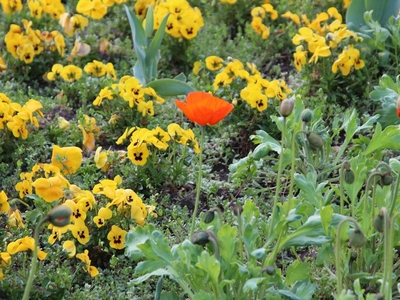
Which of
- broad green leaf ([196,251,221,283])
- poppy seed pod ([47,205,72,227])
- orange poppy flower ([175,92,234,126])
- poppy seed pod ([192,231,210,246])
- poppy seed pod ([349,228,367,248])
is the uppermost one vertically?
orange poppy flower ([175,92,234,126])

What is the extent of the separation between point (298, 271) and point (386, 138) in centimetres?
80

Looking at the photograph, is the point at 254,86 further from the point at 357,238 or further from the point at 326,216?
the point at 357,238

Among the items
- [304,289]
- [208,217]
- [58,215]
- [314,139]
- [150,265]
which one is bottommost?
[304,289]

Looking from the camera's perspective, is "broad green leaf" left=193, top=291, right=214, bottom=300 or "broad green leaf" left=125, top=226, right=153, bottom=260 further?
"broad green leaf" left=125, top=226, right=153, bottom=260

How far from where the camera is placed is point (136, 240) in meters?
2.51

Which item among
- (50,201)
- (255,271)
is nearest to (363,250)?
(255,271)

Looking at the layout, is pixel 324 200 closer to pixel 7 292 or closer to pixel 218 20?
pixel 7 292

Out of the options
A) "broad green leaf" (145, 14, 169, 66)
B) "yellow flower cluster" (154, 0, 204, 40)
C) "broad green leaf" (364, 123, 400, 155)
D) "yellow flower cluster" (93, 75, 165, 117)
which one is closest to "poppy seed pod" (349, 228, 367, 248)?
"broad green leaf" (364, 123, 400, 155)

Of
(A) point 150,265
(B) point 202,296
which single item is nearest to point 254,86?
(A) point 150,265

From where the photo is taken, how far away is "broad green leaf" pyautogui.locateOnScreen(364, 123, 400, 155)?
3048 mm

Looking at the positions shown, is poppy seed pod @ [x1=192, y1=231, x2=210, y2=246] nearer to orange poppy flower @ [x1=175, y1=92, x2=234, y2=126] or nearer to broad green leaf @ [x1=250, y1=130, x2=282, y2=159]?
orange poppy flower @ [x1=175, y1=92, x2=234, y2=126]

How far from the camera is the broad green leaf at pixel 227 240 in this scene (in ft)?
7.80

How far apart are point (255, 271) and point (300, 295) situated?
0.21 metres

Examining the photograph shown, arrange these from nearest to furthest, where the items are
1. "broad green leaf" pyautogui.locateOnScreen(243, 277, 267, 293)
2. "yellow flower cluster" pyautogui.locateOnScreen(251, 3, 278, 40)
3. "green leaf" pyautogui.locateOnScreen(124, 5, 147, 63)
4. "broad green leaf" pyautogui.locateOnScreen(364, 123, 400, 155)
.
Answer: "broad green leaf" pyautogui.locateOnScreen(243, 277, 267, 293) → "broad green leaf" pyautogui.locateOnScreen(364, 123, 400, 155) → "green leaf" pyautogui.locateOnScreen(124, 5, 147, 63) → "yellow flower cluster" pyautogui.locateOnScreen(251, 3, 278, 40)
